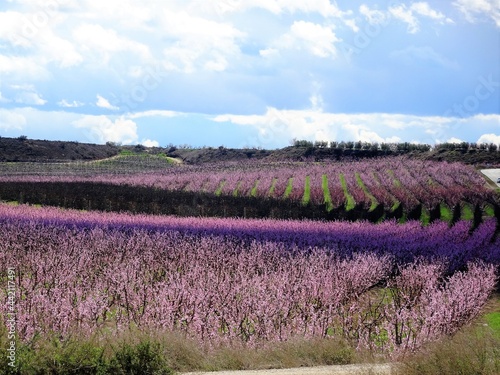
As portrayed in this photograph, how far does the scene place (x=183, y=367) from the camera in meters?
12.3

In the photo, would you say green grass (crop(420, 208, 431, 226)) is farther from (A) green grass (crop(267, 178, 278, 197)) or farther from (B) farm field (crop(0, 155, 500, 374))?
(A) green grass (crop(267, 178, 278, 197))

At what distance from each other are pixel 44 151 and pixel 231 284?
119m

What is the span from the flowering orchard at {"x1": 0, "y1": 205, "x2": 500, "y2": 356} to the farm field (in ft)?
0.28

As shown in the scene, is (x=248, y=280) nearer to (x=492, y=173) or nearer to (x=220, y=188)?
(x=220, y=188)

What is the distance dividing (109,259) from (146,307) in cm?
667

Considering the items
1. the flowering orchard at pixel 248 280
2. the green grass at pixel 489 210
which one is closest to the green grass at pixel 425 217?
the green grass at pixel 489 210

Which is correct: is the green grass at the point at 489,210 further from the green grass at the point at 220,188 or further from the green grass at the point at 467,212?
the green grass at the point at 220,188

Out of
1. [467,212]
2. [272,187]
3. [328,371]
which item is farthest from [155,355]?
[272,187]

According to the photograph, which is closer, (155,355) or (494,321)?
(155,355)

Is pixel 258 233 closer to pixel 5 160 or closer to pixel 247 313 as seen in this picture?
pixel 247 313

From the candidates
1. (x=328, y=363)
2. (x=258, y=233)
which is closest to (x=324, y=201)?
(x=258, y=233)

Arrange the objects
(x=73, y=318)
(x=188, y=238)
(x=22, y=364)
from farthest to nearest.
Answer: (x=188, y=238) < (x=73, y=318) < (x=22, y=364)

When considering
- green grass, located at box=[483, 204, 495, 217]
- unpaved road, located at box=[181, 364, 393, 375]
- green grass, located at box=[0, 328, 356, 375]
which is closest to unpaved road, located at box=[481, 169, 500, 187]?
green grass, located at box=[483, 204, 495, 217]

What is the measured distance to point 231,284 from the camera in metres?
18.9
